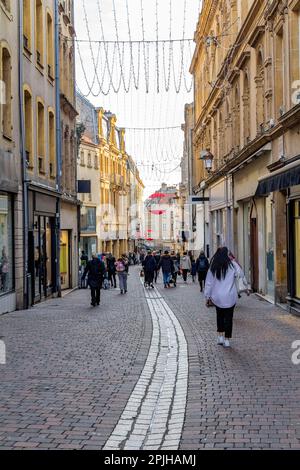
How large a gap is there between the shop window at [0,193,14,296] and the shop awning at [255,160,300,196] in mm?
6244

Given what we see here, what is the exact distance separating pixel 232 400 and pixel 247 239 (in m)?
17.4

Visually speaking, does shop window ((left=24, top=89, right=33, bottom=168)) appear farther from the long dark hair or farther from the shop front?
the long dark hair

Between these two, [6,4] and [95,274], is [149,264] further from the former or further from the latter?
[6,4]

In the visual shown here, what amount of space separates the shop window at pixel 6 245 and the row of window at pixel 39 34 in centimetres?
500

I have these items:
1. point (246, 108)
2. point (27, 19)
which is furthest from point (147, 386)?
point (246, 108)

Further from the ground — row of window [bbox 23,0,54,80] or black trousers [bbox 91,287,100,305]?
row of window [bbox 23,0,54,80]

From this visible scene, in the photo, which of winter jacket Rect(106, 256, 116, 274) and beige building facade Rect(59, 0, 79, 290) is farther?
winter jacket Rect(106, 256, 116, 274)

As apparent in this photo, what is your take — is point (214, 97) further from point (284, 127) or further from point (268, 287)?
point (284, 127)

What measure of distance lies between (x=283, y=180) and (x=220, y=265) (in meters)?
3.73

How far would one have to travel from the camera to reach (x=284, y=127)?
16031 mm

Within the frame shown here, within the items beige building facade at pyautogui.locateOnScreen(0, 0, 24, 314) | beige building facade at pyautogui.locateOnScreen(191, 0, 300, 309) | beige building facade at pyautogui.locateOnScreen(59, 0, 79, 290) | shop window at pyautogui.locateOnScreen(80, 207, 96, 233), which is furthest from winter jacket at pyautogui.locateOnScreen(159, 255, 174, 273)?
shop window at pyautogui.locateOnScreen(80, 207, 96, 233)

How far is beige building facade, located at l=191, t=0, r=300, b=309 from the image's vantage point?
15629 mm

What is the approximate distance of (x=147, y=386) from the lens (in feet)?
26.5

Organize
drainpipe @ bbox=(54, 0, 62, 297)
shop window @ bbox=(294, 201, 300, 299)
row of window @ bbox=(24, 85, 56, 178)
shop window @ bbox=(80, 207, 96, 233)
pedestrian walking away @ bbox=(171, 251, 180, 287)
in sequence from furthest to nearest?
shop window @ bbox=(80, 207, 96, 233)
pedestrian walking away @ bbox=(171, 251, 180, 287)
drainpipe @ bbox=(54, 0, 62, 297)
row of window @ bbox=(24, 85, 56, 178)
shop window @ bbox=(294, 201, 300, 299)
